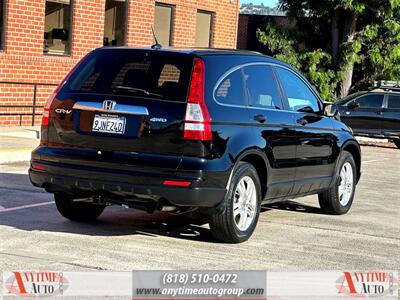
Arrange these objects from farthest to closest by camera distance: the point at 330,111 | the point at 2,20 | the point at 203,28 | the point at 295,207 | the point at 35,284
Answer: the point at 203,28
the point at 2,20
the point at 295,207
the point at 330,111
the point at 35,284

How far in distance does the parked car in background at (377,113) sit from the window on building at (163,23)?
5.30 m

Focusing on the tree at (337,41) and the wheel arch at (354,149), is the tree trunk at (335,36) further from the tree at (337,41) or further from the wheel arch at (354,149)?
the wheel arch at (354,149)

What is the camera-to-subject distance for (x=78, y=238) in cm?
756

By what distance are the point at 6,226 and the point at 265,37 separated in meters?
19.3

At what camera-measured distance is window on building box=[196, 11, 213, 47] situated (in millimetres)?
23375

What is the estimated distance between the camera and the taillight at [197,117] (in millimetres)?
6973

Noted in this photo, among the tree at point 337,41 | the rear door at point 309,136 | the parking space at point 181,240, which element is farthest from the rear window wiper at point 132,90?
the tree at point 337,41

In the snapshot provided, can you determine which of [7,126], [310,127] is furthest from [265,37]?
[310,127]

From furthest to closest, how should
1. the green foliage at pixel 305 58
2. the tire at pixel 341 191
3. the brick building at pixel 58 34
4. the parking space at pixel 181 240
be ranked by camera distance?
the green foliage at pixel 305 58, the brick building at pixel 58 34, the tire at pixel 341 191, the parking space at pixel 181 240

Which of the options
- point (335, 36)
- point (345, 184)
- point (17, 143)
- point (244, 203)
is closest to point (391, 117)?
point (335, 36)

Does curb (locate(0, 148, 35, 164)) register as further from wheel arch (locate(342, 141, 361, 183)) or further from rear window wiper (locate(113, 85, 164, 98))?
rear window wiper (locate(113, 85, 164, 98))

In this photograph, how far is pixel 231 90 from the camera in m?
7.55

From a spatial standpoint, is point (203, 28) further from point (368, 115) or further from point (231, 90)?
point (231, 90)

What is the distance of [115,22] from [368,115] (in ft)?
25.6
